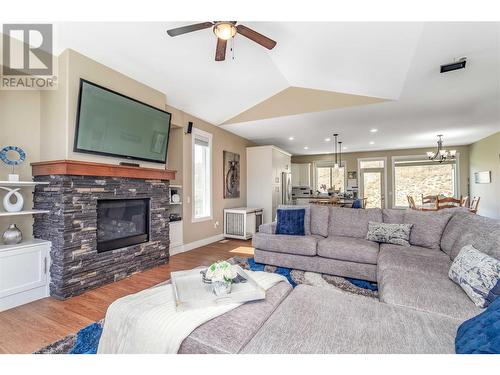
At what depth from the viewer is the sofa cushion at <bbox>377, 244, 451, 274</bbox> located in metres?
2.22

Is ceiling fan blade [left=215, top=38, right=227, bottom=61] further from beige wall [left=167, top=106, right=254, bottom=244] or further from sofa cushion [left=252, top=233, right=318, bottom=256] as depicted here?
sofa cushion [left=252, top=233, right=318, bottom=256]

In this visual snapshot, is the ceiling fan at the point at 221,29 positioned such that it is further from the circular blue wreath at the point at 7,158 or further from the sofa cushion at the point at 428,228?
the sofa cushion at the point at 428,228

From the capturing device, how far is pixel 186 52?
3049 millimetres

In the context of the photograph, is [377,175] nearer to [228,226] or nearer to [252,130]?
[252,130]

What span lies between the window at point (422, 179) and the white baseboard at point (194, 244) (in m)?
6.52

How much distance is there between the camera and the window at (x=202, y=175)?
4875 mm

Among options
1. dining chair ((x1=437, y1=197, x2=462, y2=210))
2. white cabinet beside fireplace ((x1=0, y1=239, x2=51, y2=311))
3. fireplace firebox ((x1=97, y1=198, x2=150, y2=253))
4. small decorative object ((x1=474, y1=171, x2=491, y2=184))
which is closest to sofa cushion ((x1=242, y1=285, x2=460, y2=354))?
fireplace firebox ((x1=97, y1=198, x2=150, y2=253))

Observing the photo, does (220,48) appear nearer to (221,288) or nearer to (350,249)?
(221,288)

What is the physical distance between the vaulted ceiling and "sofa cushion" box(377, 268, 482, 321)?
2.30 meters

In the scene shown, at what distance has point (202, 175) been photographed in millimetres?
5145

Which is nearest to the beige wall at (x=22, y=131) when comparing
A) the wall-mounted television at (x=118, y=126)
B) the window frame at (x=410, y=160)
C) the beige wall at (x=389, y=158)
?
the wall-mounted television at (x=118, y=126)

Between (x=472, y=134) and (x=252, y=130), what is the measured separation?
5.64 m

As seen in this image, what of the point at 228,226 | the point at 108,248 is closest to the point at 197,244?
the point at 228,226

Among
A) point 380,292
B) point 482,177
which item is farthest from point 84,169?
point 482,177
